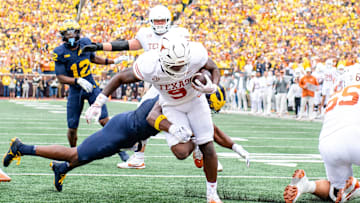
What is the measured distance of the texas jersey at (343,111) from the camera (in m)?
3.87

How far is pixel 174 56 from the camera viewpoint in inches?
154

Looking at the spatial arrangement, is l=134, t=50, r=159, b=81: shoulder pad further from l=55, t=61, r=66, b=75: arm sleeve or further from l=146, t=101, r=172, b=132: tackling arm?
l=55, t=61, r=66, b=75: arm sleeve

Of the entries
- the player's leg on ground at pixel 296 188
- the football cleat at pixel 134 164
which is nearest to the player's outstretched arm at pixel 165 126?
the player's leg on ground at pixel 296 188

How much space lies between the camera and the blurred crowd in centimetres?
2450

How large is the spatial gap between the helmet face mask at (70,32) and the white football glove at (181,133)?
10.8 feet

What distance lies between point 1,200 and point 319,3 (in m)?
25.2

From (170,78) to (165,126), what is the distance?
1.20ft

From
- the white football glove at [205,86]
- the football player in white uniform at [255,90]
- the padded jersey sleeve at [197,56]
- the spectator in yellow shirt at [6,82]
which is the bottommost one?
the spectator in yellow shirt at [6,82]

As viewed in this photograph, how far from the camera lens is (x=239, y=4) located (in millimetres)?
27766

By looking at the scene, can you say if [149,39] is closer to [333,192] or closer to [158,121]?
[158,121]

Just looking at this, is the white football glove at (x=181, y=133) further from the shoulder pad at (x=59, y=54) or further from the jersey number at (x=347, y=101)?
the shoulder pad at (x=59, y=54)

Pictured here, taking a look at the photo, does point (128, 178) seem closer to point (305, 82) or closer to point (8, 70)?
point (305, 82)

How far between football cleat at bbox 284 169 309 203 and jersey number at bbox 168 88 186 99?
104 cm

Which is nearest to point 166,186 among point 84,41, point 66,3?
point 84,41
